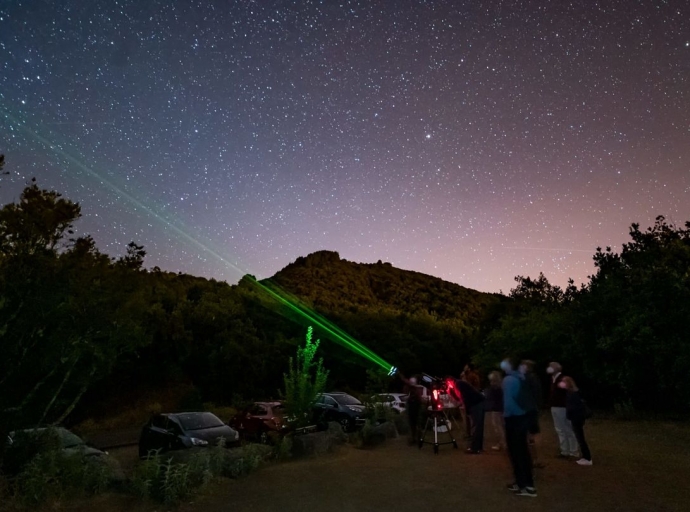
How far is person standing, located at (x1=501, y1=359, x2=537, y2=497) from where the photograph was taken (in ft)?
24.6

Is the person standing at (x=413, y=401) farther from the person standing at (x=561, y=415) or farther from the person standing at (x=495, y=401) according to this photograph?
the person standing at (x=561, y=415)

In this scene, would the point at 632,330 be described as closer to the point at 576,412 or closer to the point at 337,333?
the point at 576,412

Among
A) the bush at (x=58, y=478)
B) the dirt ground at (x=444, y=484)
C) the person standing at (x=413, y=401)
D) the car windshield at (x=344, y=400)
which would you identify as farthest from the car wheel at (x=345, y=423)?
the bush at (x=58, y=478)

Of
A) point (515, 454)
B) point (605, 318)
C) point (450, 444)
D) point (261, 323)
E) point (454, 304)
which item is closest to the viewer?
point (515, 454)

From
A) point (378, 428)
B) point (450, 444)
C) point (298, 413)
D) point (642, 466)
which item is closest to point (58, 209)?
point (298, 413)

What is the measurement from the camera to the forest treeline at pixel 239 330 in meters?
9.41

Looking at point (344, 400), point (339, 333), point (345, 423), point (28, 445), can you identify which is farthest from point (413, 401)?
point (339, 333)

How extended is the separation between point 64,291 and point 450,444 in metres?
8.40

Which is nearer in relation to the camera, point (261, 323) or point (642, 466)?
point (642, 466)

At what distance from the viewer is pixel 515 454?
7.51 meters

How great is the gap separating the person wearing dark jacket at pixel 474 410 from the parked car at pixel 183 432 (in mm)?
6284

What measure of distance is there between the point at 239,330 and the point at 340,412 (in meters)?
15.7

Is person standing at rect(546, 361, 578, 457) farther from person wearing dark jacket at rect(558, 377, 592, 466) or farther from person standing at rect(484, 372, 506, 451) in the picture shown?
person standing at rect(484, 372, 506, 451)

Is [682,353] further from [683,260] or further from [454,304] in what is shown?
[454,304]
